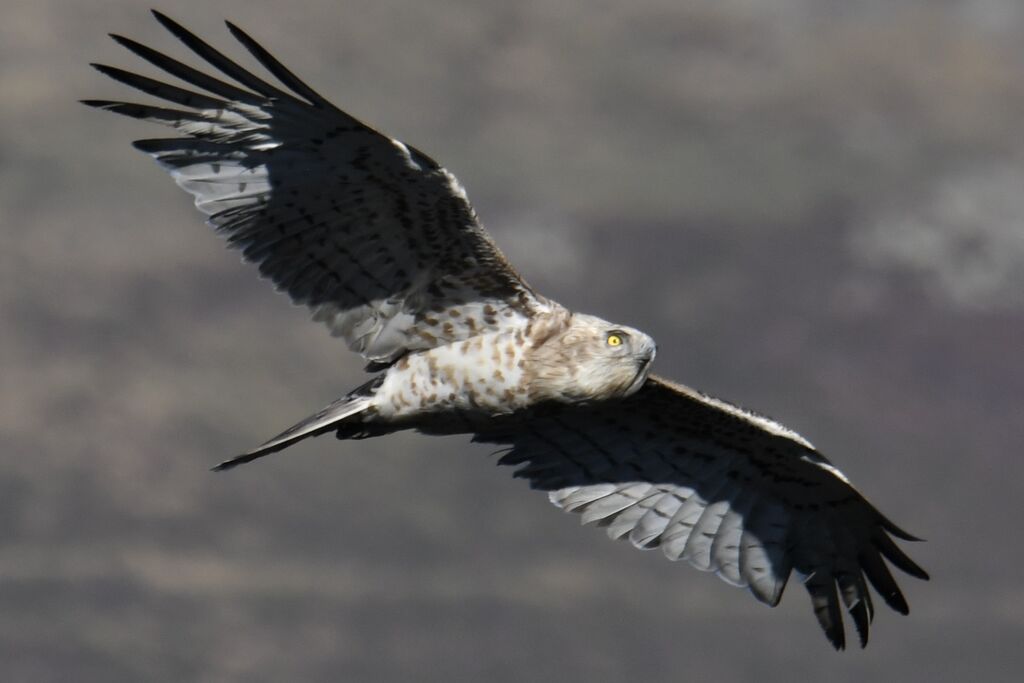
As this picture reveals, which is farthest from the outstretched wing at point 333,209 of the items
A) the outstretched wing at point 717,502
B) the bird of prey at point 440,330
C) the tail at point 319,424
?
the outstretched wing at point 717,502

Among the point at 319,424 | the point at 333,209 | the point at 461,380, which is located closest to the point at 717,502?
the point at 461,380

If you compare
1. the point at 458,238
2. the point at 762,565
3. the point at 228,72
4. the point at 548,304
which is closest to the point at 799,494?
the point at 762,565

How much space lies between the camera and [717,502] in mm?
14312

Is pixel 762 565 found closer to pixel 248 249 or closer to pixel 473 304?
pixel 473 304

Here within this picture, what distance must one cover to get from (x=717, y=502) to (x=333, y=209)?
443cm

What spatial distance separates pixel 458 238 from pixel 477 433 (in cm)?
222

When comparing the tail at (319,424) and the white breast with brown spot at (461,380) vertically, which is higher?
the white breast with brown spot at (461,380)

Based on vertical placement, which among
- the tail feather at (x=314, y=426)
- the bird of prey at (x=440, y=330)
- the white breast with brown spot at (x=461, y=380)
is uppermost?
the bird of prey at (x=440, y=330)

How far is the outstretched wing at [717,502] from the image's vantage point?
13.9m

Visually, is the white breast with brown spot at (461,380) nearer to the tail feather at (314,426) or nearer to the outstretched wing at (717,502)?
the tail feather at (314,426)

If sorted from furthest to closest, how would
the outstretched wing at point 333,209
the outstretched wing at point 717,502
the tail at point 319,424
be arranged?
the outstretched wing at point 717,502 < the tail at point 319,424 < the outstretched wing at point 333,209

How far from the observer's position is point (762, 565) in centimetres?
1426

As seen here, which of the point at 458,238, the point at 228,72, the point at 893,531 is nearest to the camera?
the point at 228,72

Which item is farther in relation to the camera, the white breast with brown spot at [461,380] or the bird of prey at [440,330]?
the white breast with brown spot at [461,380]
